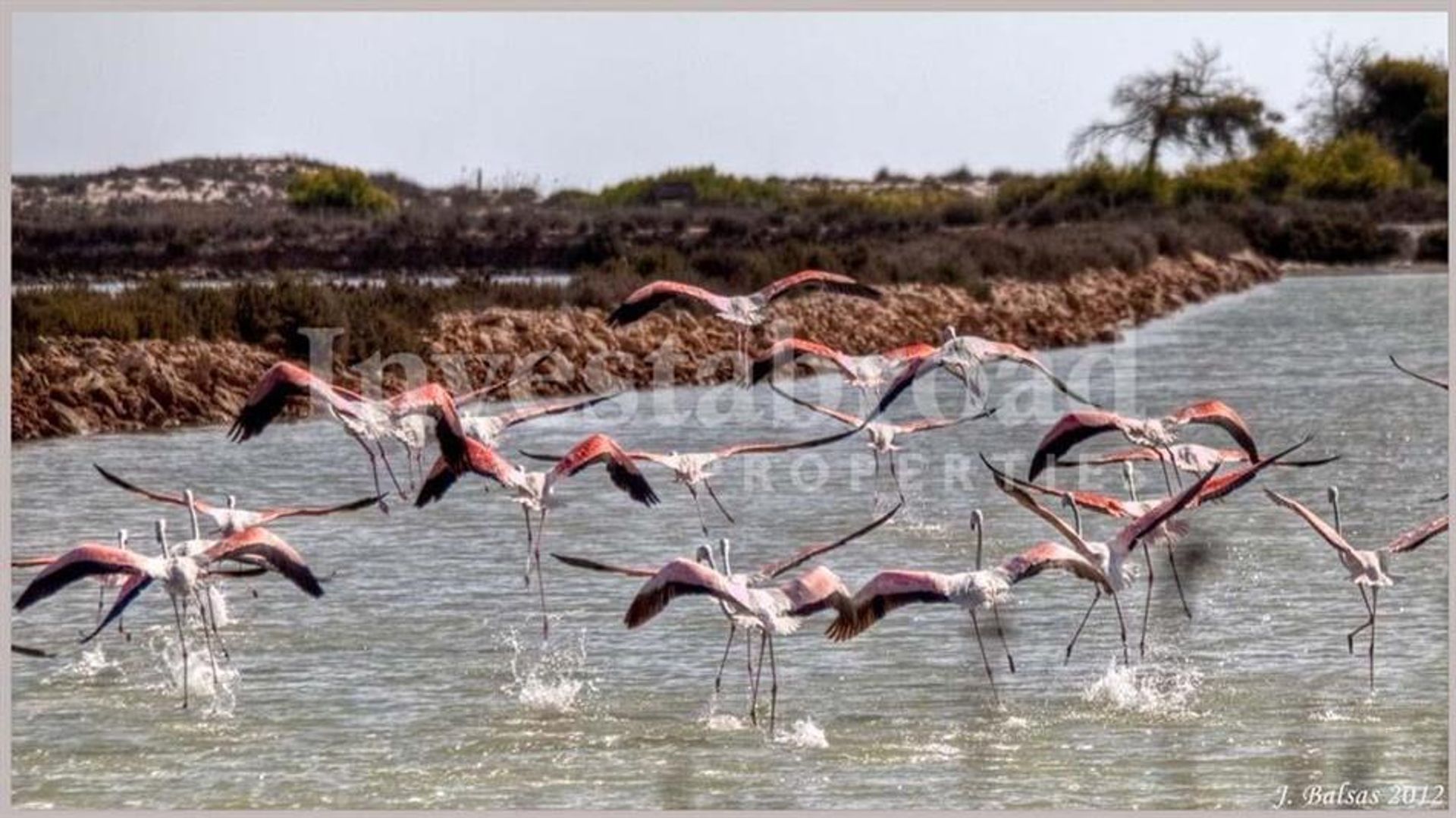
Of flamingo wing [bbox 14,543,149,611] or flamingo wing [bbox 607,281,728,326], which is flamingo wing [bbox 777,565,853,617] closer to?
flamingo wing [bbox 607,281,728,326]

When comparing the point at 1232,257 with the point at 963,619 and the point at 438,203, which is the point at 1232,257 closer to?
the point at 438,203

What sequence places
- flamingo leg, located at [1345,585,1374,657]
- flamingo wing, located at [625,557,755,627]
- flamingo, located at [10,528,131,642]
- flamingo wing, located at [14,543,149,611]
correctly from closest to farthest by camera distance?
flamingo wing, located at [625,557,755,627], flamingo wing, located at [14,543,149,611], flamingo, located at [10,528,131,642], flamingo leg, located at [1345,585,1374,657]

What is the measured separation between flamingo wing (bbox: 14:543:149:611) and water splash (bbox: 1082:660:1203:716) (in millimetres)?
6034

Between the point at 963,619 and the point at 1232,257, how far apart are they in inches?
1806

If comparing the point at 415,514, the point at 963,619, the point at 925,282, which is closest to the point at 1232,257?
the point at 925,282

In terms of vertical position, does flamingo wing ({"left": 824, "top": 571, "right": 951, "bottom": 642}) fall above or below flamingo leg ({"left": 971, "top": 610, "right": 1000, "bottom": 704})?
above

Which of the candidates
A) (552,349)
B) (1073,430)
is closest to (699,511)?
(1073,430)

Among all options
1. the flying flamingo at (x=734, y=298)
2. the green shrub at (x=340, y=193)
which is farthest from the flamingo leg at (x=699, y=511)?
the green shrub at (x=340, y=193)

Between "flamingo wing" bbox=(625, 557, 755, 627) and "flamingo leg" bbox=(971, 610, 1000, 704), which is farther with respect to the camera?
"flamingo leg" bbox=(971, 610, 1000, 704)

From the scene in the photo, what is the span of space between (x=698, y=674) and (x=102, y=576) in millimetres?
3949

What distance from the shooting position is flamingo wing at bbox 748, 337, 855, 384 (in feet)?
65.5

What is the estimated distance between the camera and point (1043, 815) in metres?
15.4

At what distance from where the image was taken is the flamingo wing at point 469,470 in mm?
17672

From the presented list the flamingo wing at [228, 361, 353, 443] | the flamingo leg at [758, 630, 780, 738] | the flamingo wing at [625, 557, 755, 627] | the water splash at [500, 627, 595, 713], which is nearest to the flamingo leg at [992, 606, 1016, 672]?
the flamingo leg at [758, 630, 780, 738]
